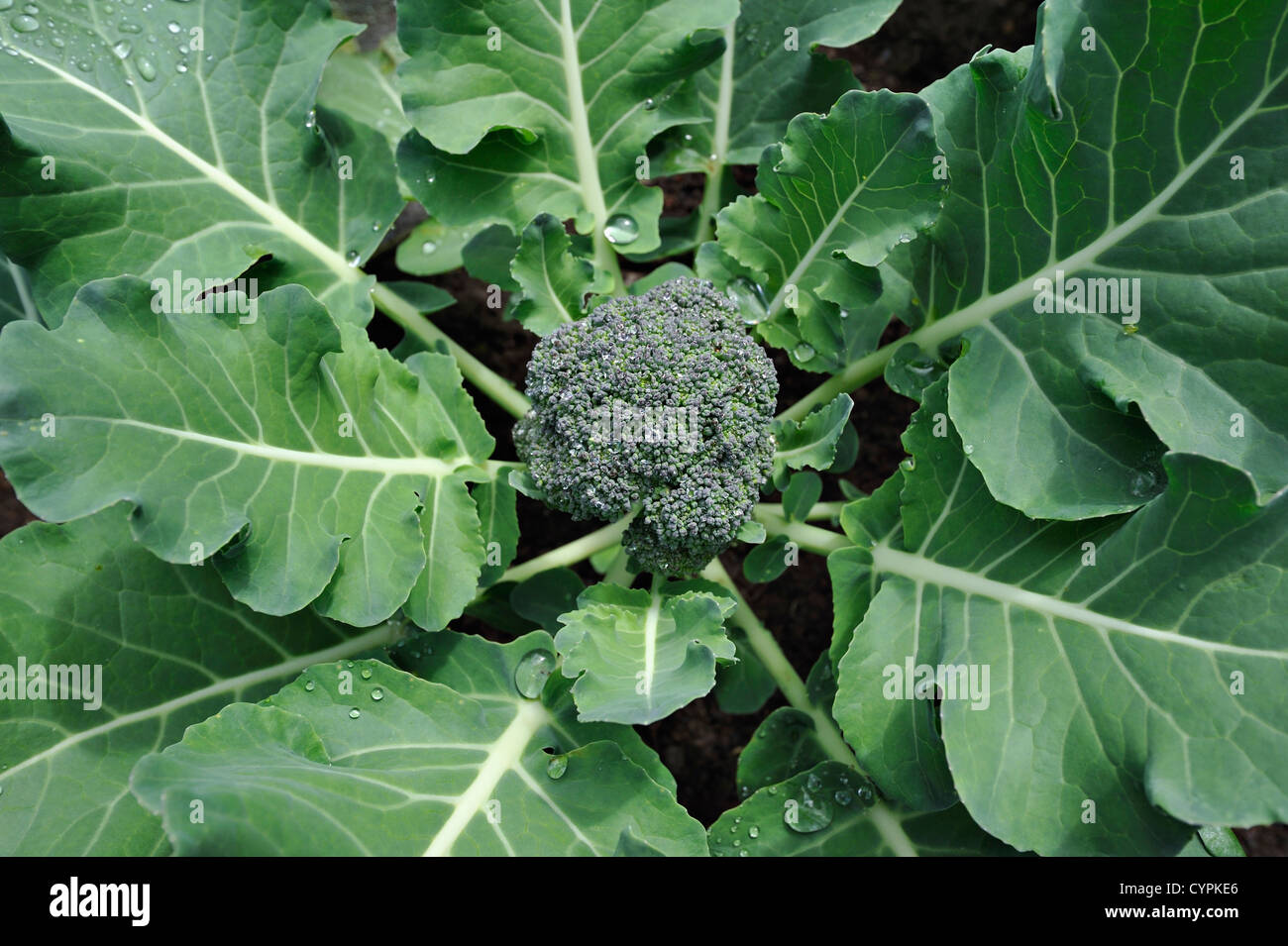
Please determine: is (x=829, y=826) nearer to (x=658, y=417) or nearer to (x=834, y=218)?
(x=658, y=417)

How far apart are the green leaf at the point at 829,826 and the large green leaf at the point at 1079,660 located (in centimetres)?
17

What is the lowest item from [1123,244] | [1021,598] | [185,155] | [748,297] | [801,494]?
[1021,598]

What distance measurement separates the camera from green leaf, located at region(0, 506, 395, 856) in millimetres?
1681

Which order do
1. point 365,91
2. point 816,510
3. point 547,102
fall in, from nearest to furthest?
point 547,102 < point 816,510 < point 365,91

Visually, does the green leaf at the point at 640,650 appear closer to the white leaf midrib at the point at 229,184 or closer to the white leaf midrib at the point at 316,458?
the white leaf midrib at the point at 316,458

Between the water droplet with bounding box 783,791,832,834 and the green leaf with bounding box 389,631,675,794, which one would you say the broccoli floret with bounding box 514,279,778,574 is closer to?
the green leaf with bounding box 389,631,675,794

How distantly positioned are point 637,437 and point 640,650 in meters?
0.42

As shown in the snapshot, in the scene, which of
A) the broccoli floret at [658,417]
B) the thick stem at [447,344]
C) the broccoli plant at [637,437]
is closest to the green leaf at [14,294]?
the broccoli plant at [637,437]

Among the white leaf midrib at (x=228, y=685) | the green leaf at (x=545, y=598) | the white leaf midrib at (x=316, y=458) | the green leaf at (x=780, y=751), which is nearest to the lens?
the white leaf midrib at (x=316, y=458)

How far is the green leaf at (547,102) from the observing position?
1.90 meters

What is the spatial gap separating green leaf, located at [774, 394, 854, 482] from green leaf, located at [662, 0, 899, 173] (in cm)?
66

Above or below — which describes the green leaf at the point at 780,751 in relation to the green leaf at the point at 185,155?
below

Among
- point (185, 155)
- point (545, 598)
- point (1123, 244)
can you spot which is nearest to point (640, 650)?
point (545, 598)

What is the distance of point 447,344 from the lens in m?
2.20
